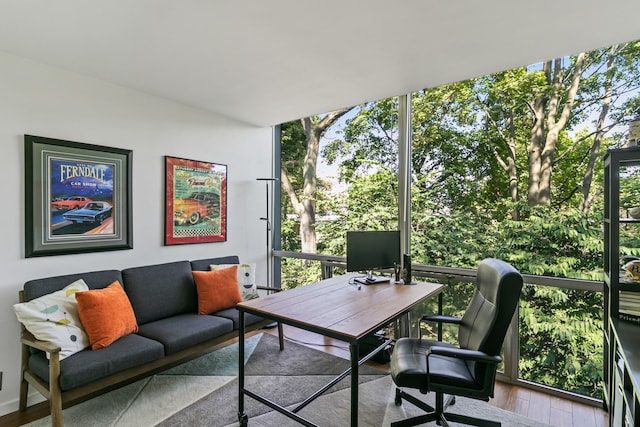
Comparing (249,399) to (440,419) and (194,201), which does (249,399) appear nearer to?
(440,419)

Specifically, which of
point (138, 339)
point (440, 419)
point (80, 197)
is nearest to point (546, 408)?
point (440, 419)

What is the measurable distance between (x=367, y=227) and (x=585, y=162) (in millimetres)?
2101

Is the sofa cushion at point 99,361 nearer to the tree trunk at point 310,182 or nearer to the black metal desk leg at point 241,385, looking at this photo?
the black metal desk leg at point 241,385

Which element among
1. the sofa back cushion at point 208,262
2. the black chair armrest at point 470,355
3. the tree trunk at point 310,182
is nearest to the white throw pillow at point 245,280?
the sofa back cushion at point 208,262

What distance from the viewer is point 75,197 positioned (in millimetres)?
2670

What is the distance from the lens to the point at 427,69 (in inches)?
102

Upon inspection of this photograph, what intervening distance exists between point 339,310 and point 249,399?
1093 mm

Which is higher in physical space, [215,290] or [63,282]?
[63,282]

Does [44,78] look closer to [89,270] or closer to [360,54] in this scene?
[89,270]

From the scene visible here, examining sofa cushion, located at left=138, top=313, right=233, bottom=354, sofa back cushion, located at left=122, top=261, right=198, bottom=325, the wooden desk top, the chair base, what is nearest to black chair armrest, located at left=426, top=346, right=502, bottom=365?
the wooden desk top

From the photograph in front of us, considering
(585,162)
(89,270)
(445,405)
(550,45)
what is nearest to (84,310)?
(89,270)

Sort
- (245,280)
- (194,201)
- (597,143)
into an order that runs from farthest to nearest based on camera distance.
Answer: (194,201)
(245,280)
(597,143)

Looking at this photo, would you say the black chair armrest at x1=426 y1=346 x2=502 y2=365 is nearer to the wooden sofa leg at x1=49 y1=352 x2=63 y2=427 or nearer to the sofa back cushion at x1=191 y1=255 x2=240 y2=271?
the wooden sofa leg at x1=49 y1=352 x2=63 y2=427

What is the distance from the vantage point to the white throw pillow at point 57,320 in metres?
2.09
